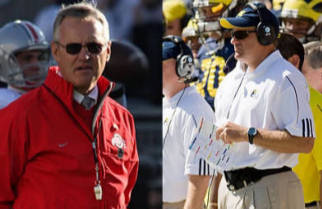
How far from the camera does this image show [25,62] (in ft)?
13.2

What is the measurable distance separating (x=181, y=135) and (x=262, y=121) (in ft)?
2.53

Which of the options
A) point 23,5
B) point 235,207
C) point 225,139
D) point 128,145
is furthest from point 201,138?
point 23,5

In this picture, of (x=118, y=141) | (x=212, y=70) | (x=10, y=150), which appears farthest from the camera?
(x=212, y=70)

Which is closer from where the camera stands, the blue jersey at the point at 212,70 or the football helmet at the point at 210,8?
the blue jersey at the point at 212,70

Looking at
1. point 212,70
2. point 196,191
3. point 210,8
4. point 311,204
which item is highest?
point 210,8

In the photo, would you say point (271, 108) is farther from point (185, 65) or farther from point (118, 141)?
point (118, 141)

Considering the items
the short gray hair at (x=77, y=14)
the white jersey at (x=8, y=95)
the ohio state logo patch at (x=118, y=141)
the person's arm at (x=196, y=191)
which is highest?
the short gray hair at (x=77, y=14)

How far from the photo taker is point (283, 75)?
4.43 meters

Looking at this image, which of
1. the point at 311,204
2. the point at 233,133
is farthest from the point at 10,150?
the point at 311,204

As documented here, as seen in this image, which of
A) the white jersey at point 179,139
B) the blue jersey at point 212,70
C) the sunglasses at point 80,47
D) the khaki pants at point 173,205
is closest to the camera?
the sunglasses at point 80,47

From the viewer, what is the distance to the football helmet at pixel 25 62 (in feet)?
12.6

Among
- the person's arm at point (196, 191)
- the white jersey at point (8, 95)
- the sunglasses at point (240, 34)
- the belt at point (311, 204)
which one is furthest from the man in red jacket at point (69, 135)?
the belt at point (311, 204)

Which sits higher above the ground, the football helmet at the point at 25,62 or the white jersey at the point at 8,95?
the football helmet at the point at 25,62

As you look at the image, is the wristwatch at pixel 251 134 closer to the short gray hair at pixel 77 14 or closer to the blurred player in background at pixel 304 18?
the short gray hair at pixel 77 14
